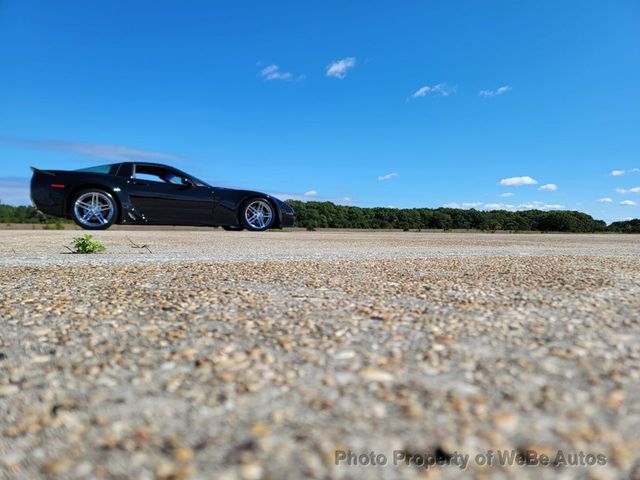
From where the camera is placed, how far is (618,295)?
2895 millimetres

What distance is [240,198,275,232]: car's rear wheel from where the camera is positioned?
754 cm

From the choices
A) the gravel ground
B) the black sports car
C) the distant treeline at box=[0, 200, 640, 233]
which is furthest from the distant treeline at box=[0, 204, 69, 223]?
the gravel ground

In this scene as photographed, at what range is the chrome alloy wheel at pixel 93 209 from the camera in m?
6.73

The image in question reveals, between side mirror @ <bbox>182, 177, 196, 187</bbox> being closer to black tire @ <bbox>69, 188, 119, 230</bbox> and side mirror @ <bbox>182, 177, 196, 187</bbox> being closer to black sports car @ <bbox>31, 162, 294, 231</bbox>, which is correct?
black sports car @ <bbox>31, 162, 294, 231</bbox>

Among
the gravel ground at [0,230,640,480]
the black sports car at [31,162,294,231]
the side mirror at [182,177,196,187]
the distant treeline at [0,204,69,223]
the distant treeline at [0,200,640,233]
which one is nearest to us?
the gravel ground at [0,230,640,480]

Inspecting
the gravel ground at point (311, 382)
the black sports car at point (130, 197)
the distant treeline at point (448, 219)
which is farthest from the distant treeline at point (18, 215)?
the gravel ground at point (311, 382)

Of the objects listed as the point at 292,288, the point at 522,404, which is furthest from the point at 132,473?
the point at 292,288

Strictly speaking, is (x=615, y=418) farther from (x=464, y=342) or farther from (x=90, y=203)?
(x=90, y=203)

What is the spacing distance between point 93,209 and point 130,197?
613mm

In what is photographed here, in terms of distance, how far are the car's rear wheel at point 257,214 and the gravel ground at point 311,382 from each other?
4.56 m

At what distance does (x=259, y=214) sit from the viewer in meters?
7.66

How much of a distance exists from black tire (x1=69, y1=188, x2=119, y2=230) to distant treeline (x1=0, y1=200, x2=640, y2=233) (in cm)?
1329

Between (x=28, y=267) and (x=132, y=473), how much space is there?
4316 mm

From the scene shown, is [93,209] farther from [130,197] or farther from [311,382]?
[311,382]
